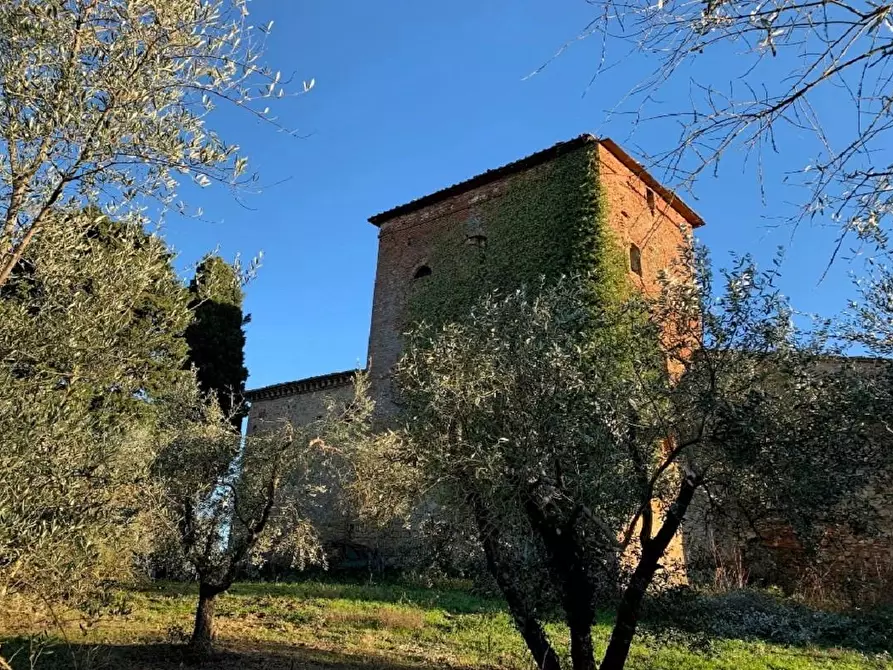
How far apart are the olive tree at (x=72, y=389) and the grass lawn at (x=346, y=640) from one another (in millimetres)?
3906

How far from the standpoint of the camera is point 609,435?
6617 millimetres

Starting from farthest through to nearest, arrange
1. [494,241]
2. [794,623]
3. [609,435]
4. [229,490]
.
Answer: [494,241] → [794,623] → [229,490] → [609,435]

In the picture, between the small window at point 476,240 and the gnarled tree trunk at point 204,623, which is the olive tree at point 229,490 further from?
the small window at point 476,240

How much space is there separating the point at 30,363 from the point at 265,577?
46.4 feet

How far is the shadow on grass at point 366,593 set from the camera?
39.9ft

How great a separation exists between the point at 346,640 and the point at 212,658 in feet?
7.16

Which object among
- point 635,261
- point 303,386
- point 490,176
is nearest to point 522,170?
point 490,176

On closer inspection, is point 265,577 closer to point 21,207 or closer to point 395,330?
point 395,330

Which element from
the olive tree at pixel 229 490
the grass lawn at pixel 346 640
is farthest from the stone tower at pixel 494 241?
the olive tree at pixel 229 490

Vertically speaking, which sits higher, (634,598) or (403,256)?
(403,256)

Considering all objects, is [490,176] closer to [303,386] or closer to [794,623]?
[303,386]

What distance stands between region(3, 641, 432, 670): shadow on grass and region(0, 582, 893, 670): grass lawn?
15mm

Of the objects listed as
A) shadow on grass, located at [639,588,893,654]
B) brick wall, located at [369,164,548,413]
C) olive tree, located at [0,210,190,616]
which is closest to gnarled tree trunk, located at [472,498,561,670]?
shadow on grass, located at [639,588,893,654]

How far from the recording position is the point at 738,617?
11.3 metres
